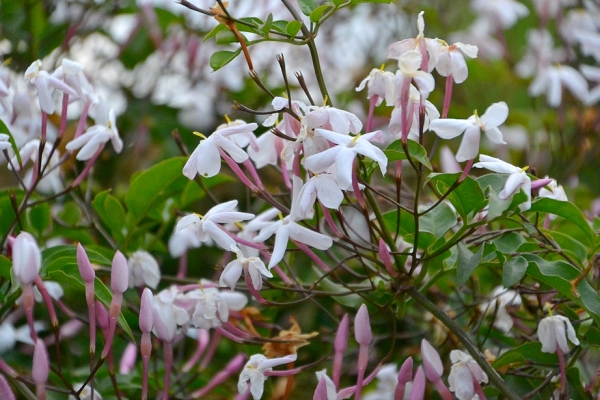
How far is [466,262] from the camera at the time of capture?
25.2 inches

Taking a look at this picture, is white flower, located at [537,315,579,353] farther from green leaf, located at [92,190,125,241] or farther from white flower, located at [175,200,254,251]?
green leaf, located at [92,190,125,241]

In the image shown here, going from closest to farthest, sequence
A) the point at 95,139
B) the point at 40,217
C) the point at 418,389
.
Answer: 1. the point at 418,389
2. the point at 95,139
3. the point at 40,217

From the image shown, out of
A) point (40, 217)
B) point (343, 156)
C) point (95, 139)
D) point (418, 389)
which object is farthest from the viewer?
point (40, 217)

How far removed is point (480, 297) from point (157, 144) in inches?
38.2

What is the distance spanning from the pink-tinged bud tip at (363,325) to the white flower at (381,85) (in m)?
0.20

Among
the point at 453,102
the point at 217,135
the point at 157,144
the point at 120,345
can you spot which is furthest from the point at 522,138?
the point at 217,135

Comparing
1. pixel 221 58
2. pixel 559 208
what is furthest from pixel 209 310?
pixel 559 208

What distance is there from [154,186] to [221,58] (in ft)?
0.87

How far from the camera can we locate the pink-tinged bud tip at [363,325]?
67cm

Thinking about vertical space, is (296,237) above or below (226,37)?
below

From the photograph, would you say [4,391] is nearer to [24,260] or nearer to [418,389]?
[24,260]

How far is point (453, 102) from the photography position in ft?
6.32

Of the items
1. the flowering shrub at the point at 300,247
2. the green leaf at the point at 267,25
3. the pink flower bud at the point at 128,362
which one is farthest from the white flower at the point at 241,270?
the pink flower bud at the point at 128,362

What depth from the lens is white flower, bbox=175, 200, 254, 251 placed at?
2.17ft
